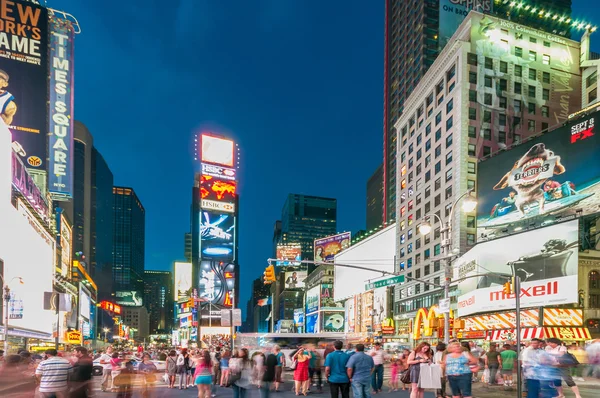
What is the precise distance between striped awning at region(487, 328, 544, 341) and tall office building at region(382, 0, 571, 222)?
64.1m

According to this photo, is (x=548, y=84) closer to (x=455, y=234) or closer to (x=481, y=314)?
(x=455, y=234)

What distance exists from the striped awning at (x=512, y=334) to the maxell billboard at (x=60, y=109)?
5260cm

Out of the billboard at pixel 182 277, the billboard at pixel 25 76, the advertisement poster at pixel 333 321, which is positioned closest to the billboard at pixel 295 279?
the billboard at pixel 182 277

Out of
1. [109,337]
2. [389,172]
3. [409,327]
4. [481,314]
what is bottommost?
[109,337]

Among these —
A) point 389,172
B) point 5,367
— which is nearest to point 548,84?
point 389,172

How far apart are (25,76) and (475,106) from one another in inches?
2236

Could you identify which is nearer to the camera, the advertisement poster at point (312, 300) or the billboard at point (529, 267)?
the billboard at point (529, 267)

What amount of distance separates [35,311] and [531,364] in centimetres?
6346

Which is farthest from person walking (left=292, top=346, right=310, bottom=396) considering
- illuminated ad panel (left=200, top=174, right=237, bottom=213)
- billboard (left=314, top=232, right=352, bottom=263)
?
billboard (left=314, top=232, right=352, bottom=263)

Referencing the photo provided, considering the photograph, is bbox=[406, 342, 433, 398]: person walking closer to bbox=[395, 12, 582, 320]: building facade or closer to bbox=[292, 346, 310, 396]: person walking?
bbox=[292, 346, 310, 396]: person walking

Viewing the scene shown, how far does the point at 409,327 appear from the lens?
7850 cm

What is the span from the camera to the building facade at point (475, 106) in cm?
6962

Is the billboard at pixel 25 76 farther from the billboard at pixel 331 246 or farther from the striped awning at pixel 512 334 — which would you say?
the billboard at pixel 331 246

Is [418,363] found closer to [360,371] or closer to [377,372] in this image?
[360,371]
